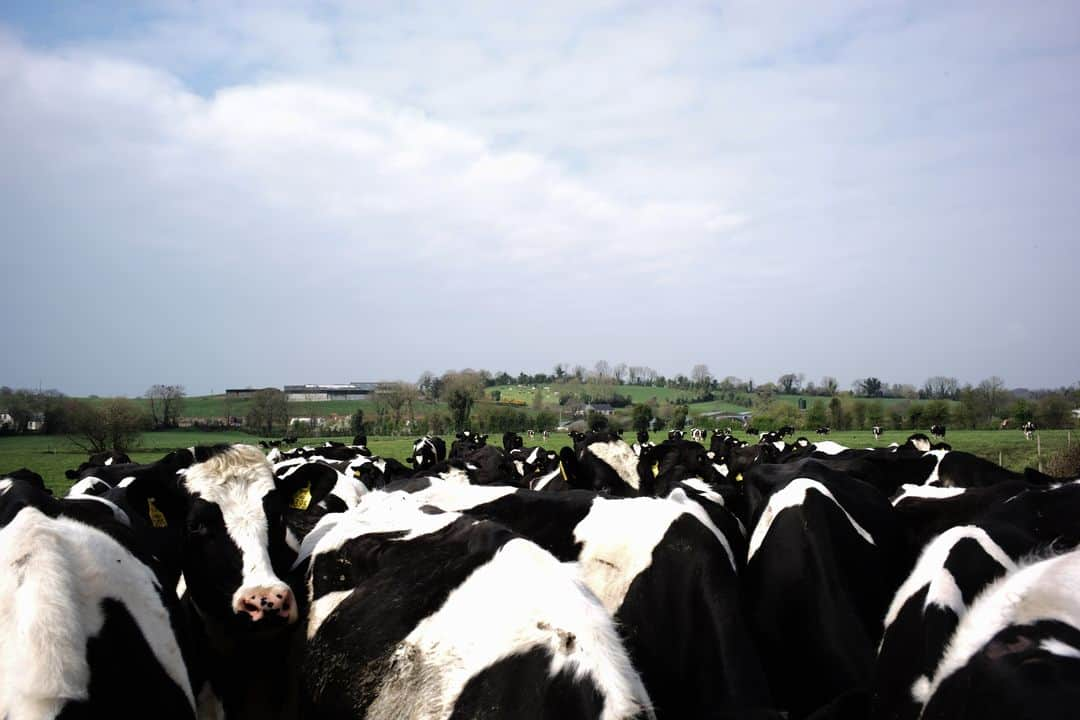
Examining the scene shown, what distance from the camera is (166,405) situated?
80.5m

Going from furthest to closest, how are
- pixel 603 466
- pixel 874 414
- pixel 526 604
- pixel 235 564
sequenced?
1. pixel 874 414
2. pixel 603 466
3. pixel 235 564
4. pixel 526 604

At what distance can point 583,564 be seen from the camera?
15.7ft

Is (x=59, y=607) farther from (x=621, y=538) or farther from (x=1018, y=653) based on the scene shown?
(x=1018, y=653)

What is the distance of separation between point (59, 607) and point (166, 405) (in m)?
86.8

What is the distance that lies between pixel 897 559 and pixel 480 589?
163 inches

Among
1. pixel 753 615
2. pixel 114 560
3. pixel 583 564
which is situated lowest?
pixel 753 615

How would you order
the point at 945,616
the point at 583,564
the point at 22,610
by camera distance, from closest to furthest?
1. the point at 22,610
2. the point at 945,616
3. the point at 583,564

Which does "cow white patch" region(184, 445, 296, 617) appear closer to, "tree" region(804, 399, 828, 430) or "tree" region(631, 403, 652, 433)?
"tree" region(804, 399, 828, 430)

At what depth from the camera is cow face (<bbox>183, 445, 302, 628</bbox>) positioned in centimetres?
405

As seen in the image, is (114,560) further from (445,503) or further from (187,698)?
(445,503)

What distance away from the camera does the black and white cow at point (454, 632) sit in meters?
2.69

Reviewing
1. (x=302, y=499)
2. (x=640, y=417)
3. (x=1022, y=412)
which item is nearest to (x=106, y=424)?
(x=302, y=499)

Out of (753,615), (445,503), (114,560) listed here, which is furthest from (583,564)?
(114,560)

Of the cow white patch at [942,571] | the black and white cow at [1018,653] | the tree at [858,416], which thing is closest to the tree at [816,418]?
the tree at [858,416]
